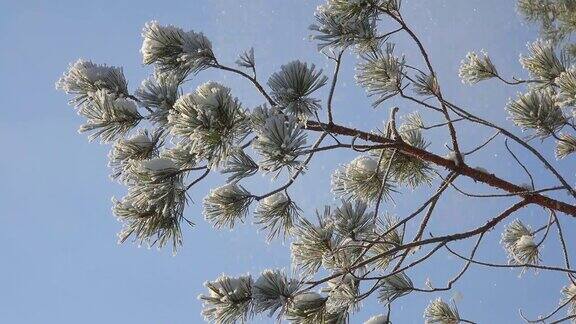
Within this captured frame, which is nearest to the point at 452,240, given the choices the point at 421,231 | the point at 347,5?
the point at 421,231

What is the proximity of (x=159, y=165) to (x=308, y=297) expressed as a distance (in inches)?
29.0

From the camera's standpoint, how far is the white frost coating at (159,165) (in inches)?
74.4

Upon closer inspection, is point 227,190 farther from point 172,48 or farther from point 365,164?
point 365,164

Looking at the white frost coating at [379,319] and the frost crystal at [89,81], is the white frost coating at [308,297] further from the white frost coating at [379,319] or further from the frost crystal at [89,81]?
the frost crystal at [89,81]

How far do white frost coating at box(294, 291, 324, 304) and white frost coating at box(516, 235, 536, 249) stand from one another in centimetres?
164

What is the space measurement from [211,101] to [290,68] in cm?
30

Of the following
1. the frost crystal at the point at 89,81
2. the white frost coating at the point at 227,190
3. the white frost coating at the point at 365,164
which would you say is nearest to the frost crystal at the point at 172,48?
the frost crystal at the point at 89,81

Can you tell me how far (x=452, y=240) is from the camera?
7.04 feet

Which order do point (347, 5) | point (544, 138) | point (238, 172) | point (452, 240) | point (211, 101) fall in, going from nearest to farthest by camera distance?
point (211, 101), point (238, 172), point (452, 240), point (347, 5), point (544, 138)

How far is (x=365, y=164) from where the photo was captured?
2.83 m

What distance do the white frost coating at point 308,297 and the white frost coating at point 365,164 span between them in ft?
2.66

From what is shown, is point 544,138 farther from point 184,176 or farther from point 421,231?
point 184,176

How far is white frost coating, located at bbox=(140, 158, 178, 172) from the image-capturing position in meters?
1.89

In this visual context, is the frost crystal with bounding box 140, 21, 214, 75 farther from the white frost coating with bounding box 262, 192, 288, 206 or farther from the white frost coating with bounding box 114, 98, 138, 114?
the white frost coating with bounding box 262, 192, 288, 206
